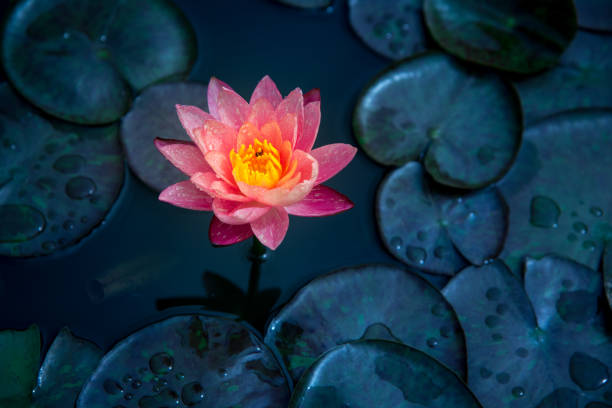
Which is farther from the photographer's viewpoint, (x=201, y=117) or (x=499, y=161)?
(x=499, y=161)

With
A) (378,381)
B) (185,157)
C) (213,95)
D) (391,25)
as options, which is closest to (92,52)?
(213,95)

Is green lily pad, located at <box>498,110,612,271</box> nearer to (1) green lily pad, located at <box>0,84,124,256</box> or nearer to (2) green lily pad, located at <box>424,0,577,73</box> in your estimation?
(2) green lily pad, located at <box>424,0,577,73</box>

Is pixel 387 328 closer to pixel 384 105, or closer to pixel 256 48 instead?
pixel 384 105

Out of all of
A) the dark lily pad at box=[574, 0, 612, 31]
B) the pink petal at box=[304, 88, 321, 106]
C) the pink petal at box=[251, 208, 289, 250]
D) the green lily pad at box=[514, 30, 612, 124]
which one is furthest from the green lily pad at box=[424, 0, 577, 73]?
the pink petal at box=[251, 208, 289, 250]

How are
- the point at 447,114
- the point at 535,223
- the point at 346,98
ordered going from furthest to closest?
the point at 346,98, the point at 447,114, the point at 535,223

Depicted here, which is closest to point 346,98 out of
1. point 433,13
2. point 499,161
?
point 433,13

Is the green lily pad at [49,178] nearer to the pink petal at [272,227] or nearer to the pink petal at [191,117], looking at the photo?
the pink petal at [191,117]

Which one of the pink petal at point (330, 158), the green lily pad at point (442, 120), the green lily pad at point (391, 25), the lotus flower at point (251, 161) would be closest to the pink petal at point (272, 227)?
the lotus flower at point (251, 161)
